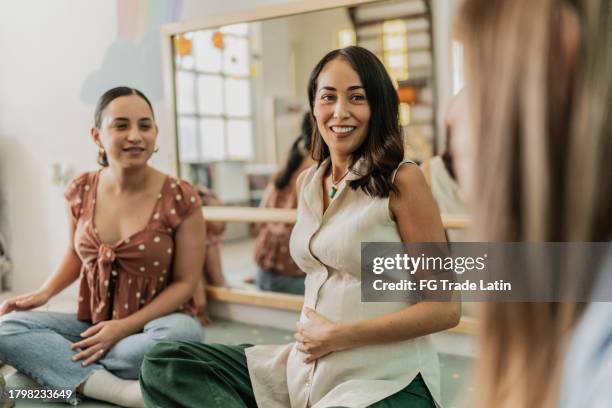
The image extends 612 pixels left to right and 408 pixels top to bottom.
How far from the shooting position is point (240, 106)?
80.2 inches

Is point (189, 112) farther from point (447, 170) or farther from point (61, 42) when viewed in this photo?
point (447, 170)

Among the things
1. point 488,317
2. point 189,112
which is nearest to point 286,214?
point 189,112

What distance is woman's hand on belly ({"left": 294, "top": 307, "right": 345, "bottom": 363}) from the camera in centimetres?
99

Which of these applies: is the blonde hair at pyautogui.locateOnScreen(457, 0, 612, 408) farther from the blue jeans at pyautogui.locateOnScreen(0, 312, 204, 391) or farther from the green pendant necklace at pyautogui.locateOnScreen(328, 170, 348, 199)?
the blue jeans at pyautogui.locateOnScreen(0, 312, 204, 391)

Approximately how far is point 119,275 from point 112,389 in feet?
0.82

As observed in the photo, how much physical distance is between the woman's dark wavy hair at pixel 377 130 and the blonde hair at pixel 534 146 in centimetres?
62

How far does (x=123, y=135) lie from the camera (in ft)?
4.66

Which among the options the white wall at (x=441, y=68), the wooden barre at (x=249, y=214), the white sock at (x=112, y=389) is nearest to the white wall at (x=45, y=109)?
the wooden barre at (x=249, y=214)

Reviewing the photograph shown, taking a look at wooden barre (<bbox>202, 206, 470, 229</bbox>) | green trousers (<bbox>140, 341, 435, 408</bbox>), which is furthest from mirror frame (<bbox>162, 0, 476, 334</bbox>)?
green trousers (<bbox>140, 341, 435, 408</bbox>)

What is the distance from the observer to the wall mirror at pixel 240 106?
186 centimetres

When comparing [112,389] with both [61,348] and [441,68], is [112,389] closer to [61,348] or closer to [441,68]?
[61,348]

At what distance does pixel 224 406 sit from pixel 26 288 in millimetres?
1327

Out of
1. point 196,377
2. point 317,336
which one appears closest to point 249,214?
point 196,377

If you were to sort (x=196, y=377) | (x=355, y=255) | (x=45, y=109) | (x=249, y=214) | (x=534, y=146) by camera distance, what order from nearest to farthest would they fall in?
(x=534, y=146), (x=355, y=255), (x=196, y=377), (x=249, y=214), (x=45, y=109)
